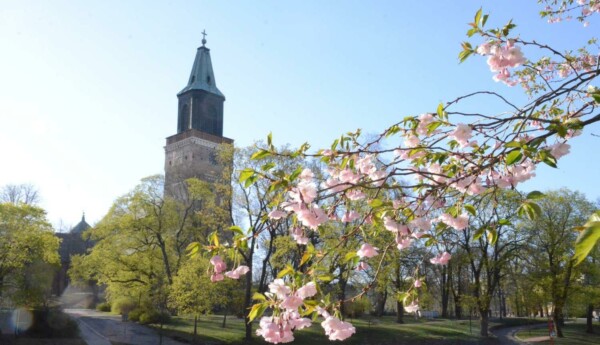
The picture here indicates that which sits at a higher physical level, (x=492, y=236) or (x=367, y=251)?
(x=492, y=236)

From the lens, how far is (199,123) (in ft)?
190

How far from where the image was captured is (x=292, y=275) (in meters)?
3.14

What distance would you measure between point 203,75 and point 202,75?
4.2 inches

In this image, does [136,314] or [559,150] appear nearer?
[559,150]

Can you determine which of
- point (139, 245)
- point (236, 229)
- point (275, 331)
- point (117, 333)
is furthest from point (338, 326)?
point (139, 245)

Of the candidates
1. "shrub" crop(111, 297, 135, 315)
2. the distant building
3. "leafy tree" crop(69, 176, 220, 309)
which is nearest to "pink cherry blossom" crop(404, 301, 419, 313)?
"leafy tree" crop(69, 176, 220, 309)

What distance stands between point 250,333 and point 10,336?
10.2 m

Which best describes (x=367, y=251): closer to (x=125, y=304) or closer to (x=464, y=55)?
(x=464, y=55)

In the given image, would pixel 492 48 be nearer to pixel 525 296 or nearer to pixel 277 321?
pixel 277 321

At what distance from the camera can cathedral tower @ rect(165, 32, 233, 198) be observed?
56.4 meters

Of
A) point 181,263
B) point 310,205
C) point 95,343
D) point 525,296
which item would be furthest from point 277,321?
point 525,296

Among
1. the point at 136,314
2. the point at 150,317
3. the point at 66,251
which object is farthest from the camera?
the point at 66,251

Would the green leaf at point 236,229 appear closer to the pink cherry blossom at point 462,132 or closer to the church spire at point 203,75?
the pink cherry blossom at point 462,132

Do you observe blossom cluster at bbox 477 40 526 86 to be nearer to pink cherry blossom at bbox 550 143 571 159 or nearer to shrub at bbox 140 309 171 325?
pink cherry blossom at bbox 550 143 571 159
